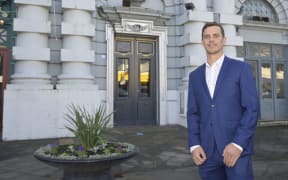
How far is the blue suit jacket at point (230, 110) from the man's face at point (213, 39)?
132mm

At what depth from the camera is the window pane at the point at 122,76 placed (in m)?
9.64

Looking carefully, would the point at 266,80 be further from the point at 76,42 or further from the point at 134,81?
the point at 76,42

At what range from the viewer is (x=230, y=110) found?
6.73 feet

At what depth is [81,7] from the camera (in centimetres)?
812

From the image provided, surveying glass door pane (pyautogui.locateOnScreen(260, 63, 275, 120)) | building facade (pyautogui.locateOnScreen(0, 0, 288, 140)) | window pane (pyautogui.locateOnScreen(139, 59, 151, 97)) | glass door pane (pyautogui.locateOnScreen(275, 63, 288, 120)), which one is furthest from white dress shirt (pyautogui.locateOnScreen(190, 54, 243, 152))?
glass door pane (pyautogui.locateOnScreen(275, 63, 288, 120))

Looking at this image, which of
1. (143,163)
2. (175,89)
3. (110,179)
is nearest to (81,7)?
(175,89)

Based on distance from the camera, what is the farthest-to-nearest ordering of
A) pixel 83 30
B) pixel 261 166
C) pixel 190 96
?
pixel 83 30 < pixel 261 166 < pixel 190 96

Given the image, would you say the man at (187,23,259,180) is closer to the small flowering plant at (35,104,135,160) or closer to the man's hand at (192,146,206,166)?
the man's hand at (192,146,206,166)

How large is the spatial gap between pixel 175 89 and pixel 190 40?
1901mm

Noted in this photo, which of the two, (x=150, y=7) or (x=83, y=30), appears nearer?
(x=83, y=30)

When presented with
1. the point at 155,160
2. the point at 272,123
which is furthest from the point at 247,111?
the point at 272,123

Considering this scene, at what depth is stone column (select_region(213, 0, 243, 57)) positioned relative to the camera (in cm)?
990

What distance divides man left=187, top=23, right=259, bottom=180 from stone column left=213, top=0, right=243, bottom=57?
8224 mm

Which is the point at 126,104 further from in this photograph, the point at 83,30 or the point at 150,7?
the point at 150,7
